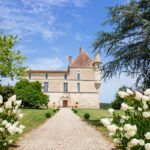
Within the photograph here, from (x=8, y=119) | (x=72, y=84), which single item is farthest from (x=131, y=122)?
(x=72, y=84)

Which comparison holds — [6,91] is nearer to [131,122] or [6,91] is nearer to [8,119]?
[8,119]

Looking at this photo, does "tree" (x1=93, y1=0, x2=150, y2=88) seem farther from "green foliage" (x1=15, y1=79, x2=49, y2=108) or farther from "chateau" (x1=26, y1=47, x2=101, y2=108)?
"chateau" (x1=26, y1=47, x2=101, y2=108)

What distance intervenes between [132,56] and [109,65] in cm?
142

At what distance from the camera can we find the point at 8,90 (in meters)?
18.7

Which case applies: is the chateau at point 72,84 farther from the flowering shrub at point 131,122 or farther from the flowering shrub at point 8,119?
the flowering shrub at point 131,122

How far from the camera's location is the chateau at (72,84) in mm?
38281

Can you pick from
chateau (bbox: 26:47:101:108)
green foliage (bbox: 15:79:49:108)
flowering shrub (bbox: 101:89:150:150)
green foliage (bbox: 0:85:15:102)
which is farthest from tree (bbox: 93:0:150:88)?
chateau (bbox: 26:47:101:108)

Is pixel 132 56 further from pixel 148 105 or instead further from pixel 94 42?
pixel 148 105

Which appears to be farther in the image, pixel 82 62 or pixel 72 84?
pixel 82 62

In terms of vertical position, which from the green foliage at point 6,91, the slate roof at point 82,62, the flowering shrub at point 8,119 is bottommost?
the flowering shrub at point 8,119

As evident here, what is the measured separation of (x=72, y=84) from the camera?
39.0 m

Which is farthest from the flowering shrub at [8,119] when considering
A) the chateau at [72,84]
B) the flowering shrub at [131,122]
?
the chateau at [72,84]

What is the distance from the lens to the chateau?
38.3 meters

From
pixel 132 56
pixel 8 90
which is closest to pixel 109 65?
pixel 132 56
